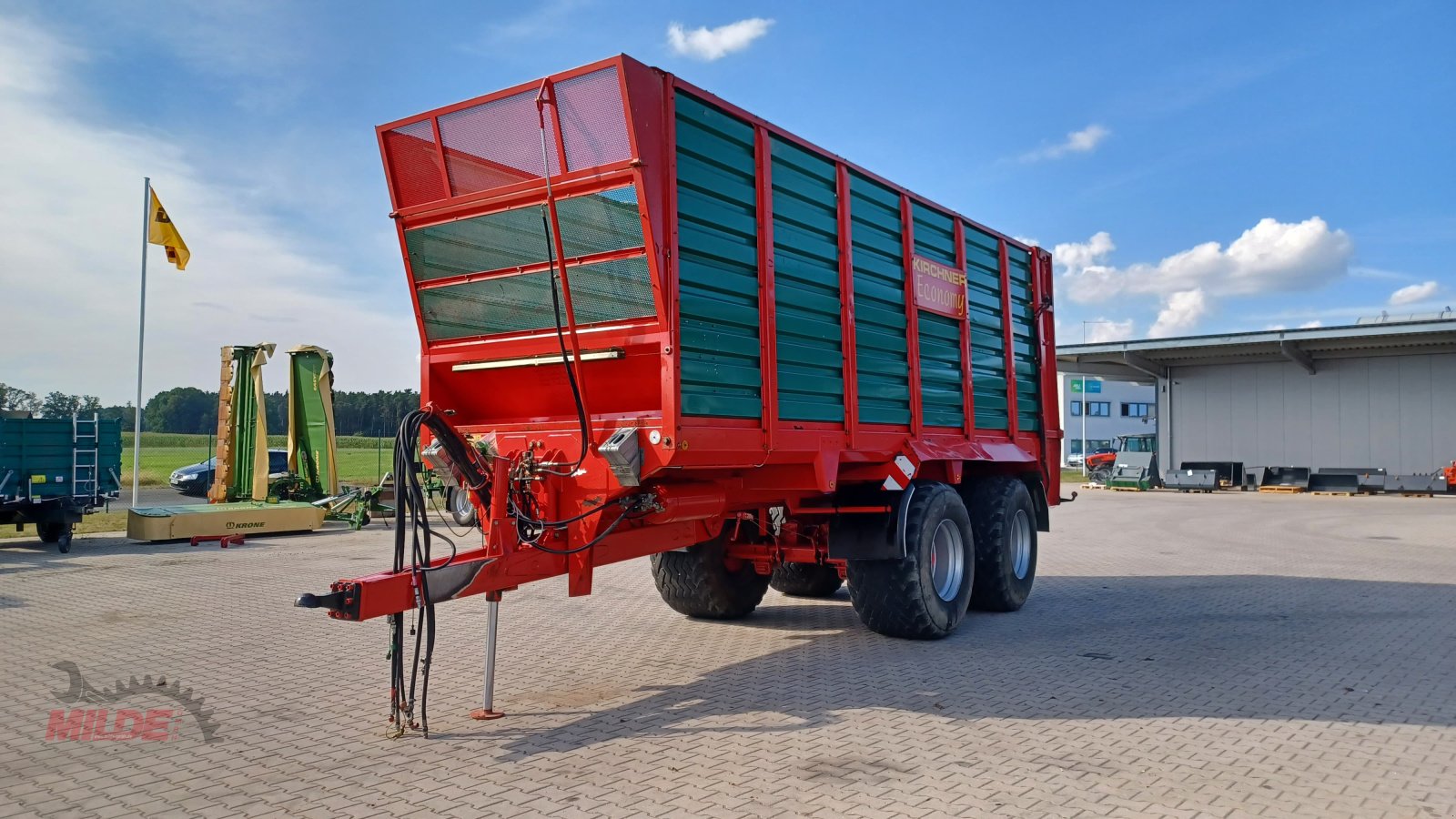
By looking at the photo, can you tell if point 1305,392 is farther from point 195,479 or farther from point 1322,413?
point 195,479

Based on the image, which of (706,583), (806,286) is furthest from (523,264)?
(706,583)

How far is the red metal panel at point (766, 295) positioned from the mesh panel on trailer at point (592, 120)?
122 centimetres

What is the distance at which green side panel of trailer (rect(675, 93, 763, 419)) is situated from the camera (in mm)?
5426

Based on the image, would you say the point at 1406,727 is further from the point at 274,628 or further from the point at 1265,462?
the point at 1265,462

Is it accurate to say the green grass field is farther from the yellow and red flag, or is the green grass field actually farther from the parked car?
the yellow and red flag

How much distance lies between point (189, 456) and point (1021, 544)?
48.8m

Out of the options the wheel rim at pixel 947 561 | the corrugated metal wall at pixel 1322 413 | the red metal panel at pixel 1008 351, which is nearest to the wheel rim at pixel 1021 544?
the red metal panel at pixel 1008 351

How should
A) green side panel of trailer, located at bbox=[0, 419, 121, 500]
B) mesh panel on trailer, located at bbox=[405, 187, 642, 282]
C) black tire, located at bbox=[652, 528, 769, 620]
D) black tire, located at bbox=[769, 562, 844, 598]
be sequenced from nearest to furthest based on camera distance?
mesh panel on trailer, located at bbox=[405, 187, 642, 282] → black tire, located at bbox=[652, 528, 769, 620] → black tire, located at bbox=[769, 562, 844, 598] → green side panel of trailer, located at bbox=[0, 419, 121, 500]

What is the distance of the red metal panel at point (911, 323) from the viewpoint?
7.53 meters

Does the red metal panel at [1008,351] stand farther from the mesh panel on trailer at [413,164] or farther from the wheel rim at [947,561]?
the mesh panel on trailer at [413,164]

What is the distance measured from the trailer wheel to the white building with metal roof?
30804mm

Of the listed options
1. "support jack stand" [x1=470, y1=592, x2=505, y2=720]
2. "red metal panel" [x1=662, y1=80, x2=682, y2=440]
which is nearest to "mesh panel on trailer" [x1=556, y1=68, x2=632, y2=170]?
"red metal panel" [x1=662, y1=80, x2=682, y2=440]

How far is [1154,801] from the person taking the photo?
13.5 feet

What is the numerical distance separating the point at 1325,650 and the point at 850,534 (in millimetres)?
3628
